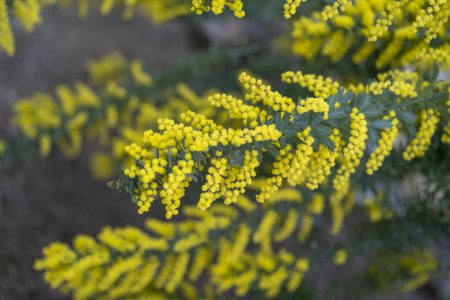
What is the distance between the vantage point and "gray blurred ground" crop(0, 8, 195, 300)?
173 inches

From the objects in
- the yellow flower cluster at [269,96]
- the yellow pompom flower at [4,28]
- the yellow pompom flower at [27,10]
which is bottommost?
the yellow flower cluster at [269,96]

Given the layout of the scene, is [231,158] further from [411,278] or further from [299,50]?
[411,278]

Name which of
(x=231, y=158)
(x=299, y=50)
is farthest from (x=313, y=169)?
(x=299, y=50)

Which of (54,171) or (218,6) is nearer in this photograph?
(218,6)

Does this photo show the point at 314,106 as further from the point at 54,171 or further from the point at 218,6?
the point at 54,171

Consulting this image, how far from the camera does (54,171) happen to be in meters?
5.11

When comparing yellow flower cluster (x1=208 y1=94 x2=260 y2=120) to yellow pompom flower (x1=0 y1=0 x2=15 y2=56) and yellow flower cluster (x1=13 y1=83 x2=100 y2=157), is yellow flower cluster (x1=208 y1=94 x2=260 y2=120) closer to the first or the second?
yellow pompom flower (x1=0 y1=0 x2=15 y2=56)

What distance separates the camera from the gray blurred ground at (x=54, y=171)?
439 cm

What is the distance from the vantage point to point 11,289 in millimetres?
4145

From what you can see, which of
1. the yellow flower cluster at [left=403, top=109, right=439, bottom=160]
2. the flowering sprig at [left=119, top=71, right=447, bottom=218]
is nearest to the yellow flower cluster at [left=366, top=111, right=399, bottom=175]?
the flowering sprig at [left=119, top=71, right=447, bottom=218]

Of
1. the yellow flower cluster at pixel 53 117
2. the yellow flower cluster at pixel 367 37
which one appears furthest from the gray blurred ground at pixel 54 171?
the yellow flower cluster at pixel 367 37

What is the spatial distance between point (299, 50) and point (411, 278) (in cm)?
214

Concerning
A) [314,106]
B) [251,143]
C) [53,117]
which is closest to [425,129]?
[314,106]

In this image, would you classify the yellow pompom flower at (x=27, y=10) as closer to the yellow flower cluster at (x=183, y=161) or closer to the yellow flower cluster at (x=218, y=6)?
the yellow flower cluster at (x=218, y=6)
